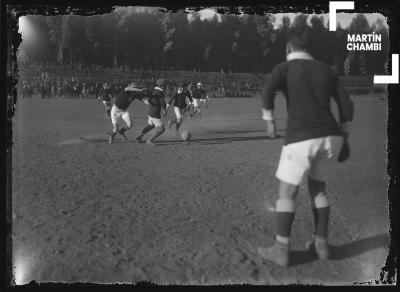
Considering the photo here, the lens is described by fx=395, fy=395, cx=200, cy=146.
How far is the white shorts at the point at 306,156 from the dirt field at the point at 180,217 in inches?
32.3

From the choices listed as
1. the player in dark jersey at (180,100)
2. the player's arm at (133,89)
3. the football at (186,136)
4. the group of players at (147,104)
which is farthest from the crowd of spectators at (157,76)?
the player in dark jersey at (180,100)

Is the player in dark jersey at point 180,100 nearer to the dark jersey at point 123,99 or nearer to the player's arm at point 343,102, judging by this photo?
the dark jersey at point 123,99

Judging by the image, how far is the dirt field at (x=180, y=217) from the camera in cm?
343

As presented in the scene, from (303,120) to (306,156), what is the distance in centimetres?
30

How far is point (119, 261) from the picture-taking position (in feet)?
11.5

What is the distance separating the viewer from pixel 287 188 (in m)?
3.34

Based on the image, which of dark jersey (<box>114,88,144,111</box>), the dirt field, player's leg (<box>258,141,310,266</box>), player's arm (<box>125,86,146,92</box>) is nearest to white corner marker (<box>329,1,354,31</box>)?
the dirt field

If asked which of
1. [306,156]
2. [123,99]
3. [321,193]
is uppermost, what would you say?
[123,99]

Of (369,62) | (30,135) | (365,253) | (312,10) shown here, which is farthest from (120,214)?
(30,135)

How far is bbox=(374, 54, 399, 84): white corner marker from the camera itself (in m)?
3.77

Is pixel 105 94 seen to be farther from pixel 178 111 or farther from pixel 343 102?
pixel 343 102

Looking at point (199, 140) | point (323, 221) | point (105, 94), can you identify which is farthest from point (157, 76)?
point (323, 221)

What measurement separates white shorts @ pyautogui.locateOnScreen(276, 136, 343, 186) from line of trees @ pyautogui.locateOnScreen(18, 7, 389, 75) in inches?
29.6

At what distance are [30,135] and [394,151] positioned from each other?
8.74 metres
